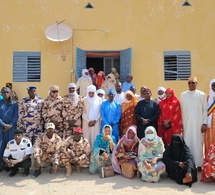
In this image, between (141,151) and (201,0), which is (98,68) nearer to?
(201,0)

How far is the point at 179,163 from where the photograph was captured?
4887 millimetres

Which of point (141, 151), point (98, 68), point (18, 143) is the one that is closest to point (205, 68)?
point (98, 68)

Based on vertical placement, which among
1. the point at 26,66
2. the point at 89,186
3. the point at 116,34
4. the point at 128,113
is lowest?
the point at 89,186

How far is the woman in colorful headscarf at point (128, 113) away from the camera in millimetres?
5867

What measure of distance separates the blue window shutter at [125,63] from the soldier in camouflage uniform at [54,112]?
127 inches

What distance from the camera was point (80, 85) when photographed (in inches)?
325

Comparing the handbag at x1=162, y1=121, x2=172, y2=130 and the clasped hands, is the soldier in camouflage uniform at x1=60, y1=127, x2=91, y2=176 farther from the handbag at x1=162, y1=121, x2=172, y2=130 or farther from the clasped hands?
the handbag at x1=162, y1=121, x2=172, y2=130

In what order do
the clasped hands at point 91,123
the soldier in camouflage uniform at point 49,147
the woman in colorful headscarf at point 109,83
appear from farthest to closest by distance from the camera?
the woman in colorful headscarf at point 109,83 < the clasped hands at point 91,123 < the soldier in camouflage uniform at point 49,147

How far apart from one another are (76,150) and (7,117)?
1403mm

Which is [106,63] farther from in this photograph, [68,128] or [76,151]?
[76,151]

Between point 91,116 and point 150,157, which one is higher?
point 91,116

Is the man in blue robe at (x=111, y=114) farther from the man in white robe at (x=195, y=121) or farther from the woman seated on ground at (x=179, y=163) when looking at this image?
the man in white robe at (x=195, y=121)

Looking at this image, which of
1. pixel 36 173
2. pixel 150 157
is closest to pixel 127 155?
pixel 150 157

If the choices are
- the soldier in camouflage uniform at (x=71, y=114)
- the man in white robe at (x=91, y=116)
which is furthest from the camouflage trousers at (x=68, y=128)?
the man in white robe at (x=91, y=116)
